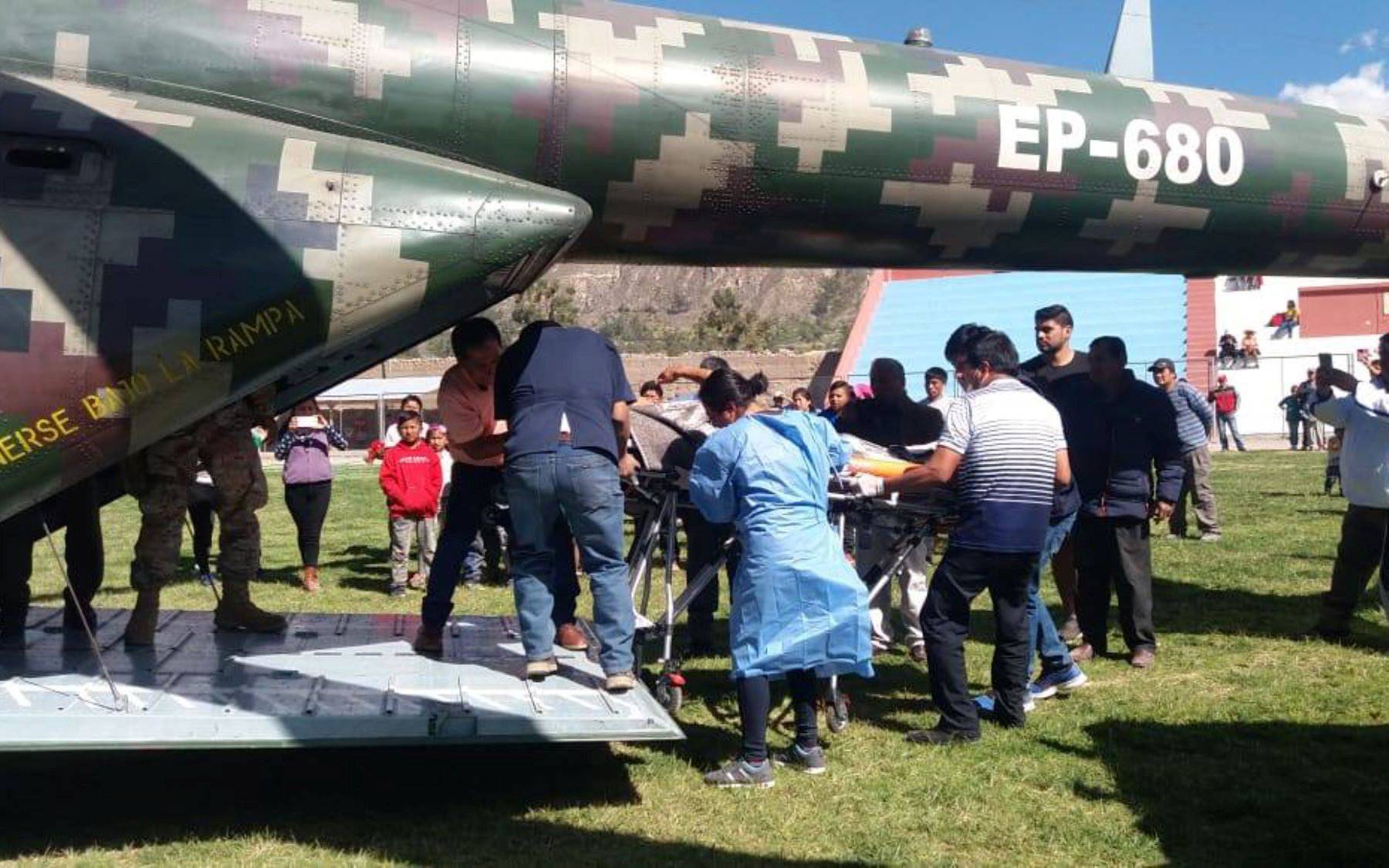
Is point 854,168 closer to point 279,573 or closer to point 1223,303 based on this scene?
point 279,573

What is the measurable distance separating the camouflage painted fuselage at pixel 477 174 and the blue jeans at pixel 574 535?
943 mm

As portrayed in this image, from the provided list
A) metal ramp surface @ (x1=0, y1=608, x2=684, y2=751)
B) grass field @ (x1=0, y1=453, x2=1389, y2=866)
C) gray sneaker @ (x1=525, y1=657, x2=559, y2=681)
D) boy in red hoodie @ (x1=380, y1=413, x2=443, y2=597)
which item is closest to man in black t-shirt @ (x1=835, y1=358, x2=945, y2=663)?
grass field @ (x1=0, y1=453, x2=1389, y2=866)

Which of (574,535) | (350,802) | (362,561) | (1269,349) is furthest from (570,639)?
(1269,349)

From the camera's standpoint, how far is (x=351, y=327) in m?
5.34

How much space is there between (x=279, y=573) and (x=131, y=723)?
25.9 feet

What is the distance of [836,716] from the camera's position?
20.6ft

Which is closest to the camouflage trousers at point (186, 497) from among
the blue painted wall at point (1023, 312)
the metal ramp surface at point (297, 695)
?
the metal ramp surface at point (297, 695)

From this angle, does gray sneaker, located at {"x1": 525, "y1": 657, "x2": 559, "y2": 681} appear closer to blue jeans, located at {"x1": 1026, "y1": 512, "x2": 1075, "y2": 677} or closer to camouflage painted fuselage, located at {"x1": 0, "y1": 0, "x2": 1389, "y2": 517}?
camouflage painted fuselage, located at {"x1": 0, "y1": 0, "x2": 1389, "y2": 517}

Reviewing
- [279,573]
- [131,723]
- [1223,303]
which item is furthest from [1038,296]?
[131,723]

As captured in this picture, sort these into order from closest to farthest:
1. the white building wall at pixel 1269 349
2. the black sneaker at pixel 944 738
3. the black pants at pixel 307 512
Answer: the black sneaker at pixel 944 738 < the black pants at pixel 307 512 < the white building wall at pixel 1269 349

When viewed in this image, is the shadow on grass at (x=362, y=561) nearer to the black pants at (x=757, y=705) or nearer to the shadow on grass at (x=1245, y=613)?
the shadow on grass at (x=1245, y=613)

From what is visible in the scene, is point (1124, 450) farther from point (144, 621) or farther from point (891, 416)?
point (144, 621)

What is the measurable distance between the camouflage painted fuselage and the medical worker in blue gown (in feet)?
4.61

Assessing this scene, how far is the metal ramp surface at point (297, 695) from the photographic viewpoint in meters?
4.66
